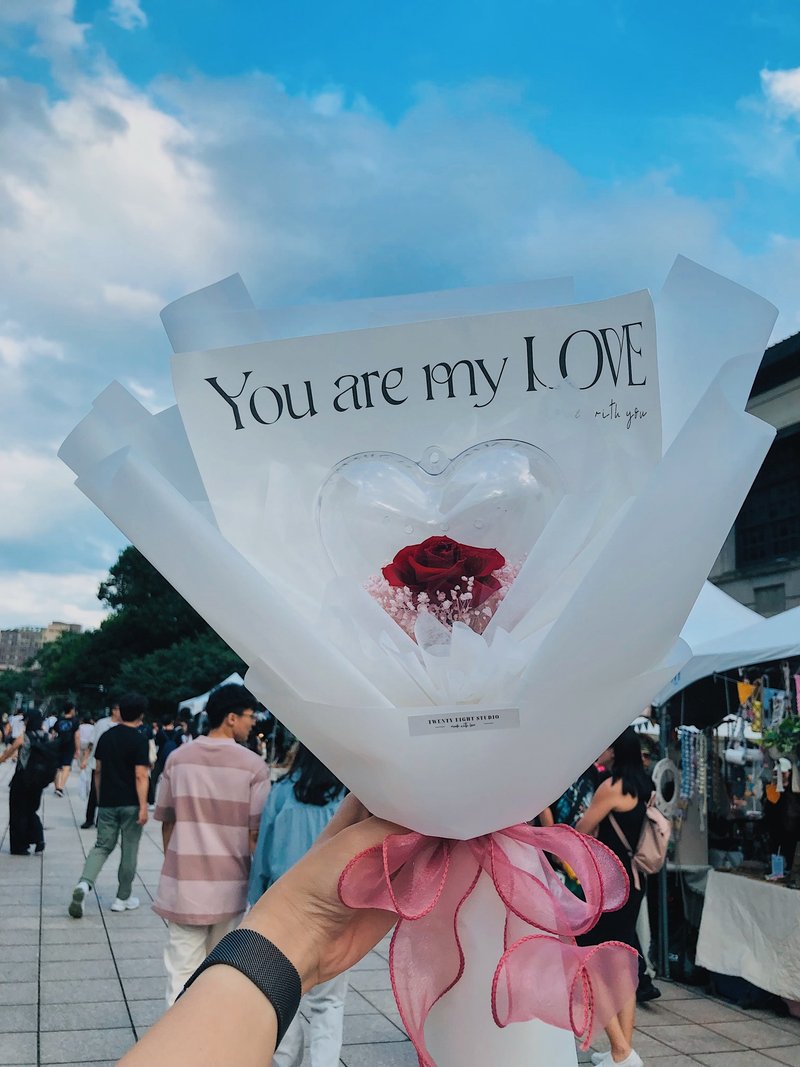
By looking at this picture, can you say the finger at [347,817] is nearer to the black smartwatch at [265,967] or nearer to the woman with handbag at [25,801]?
the black smartwatch at [265,967]

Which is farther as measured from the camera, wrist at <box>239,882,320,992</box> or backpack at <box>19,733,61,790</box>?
backpack at <box>19,733,61,790</box>

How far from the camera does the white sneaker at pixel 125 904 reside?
797cm

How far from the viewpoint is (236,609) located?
116 centimetres

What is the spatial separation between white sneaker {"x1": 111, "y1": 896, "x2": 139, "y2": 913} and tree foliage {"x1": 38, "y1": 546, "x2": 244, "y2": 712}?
81.4 feet

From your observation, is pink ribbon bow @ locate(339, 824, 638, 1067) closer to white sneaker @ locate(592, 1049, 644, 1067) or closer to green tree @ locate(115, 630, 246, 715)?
white sneaker @ locate(592, 1049, 644, 1067)

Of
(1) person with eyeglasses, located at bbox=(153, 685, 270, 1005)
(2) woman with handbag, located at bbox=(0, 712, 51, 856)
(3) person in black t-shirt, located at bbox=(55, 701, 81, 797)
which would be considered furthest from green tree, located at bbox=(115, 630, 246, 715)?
(1) person with eyeglasses, located at bbox=(153, 685, 270, 1005)

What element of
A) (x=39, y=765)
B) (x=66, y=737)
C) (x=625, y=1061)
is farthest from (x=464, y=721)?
(x=66, y=737)

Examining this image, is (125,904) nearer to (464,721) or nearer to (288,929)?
(288,929)

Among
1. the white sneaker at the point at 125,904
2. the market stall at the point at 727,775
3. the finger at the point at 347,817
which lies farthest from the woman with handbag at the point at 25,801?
the finger at the point at 347,817

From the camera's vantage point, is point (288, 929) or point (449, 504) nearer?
point (288, 929)

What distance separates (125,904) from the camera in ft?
26.4

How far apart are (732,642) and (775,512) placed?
1184 centimetres

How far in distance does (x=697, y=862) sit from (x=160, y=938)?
14.1 feet

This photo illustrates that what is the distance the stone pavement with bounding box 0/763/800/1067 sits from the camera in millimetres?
4887
